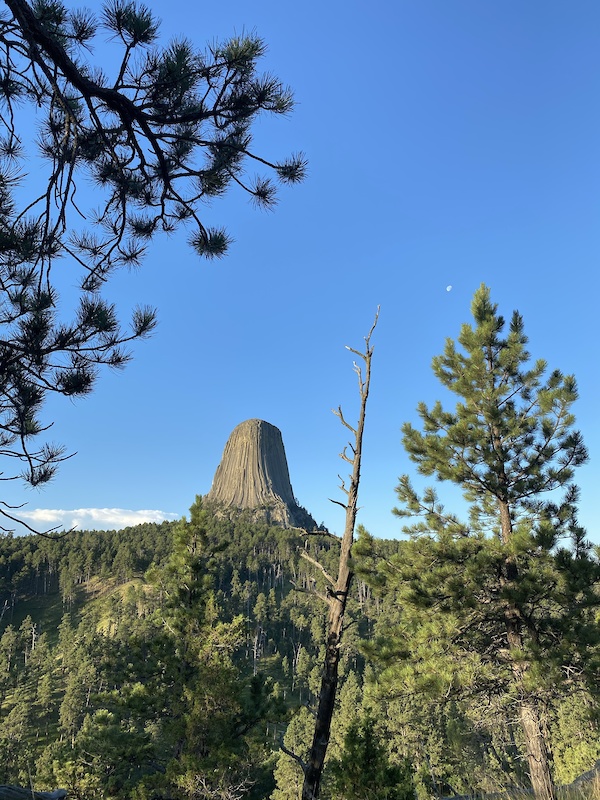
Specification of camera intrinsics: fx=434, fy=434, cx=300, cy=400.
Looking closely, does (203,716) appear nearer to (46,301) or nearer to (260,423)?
(46,301)

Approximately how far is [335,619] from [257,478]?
127 m

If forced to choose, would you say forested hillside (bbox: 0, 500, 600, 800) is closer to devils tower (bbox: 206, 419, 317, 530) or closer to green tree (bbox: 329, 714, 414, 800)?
green tree (bbox: 329, 714, 414, 800)

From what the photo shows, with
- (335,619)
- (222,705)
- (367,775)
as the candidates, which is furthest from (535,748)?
(222,705)

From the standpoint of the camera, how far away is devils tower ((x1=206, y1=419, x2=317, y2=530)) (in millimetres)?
123275

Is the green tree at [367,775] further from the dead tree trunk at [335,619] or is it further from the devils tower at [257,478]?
the devils tower at [257,478]

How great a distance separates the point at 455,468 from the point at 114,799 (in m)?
11.8

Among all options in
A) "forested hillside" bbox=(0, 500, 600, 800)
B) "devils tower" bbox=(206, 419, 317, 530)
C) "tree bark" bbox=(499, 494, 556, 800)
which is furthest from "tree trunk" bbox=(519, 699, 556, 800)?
"devils tower" bbox=(206, 419, 317, 530)

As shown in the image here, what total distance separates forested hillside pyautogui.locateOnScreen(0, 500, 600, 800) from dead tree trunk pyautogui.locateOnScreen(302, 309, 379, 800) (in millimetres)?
513

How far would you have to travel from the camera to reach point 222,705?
10141mm

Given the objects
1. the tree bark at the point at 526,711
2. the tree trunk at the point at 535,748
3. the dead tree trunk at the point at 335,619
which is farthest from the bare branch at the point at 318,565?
the tree trunk at the point at 535,748

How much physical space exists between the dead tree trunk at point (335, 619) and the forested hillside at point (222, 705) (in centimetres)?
51

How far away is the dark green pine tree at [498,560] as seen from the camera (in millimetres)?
7258

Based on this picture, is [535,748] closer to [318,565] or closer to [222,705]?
[318,565]

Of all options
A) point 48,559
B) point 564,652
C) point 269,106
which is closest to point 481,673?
point 564,652
